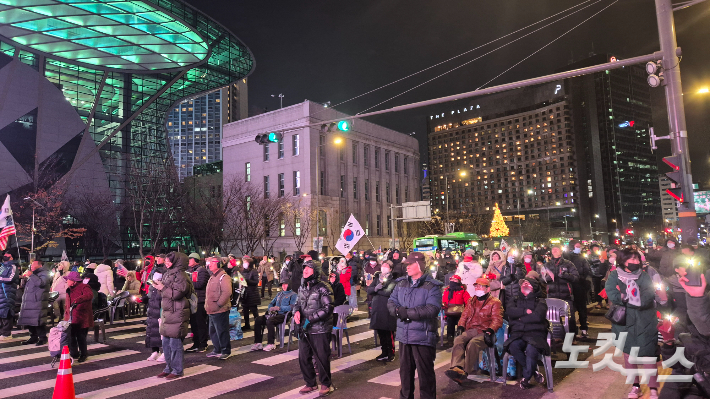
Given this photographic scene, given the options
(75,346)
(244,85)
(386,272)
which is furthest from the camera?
(244,85)

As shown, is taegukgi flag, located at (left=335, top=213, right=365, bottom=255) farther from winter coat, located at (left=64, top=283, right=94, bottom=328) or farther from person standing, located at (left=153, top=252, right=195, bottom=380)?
person standing, located at (left=153, top=252, right=195, bottom=380)

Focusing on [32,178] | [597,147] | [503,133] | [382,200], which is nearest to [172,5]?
[32,178]

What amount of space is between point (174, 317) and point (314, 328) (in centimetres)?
267

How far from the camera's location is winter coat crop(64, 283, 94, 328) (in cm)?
934

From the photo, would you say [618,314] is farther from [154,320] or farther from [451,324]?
[154,320]

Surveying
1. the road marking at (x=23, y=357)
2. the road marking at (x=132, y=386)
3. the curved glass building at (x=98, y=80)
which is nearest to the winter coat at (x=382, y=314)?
the road marking at (x=132, y=386)

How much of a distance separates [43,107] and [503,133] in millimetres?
141270

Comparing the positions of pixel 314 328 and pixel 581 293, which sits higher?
pixel 314 328

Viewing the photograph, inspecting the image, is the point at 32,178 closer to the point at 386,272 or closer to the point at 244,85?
the point at 386,272

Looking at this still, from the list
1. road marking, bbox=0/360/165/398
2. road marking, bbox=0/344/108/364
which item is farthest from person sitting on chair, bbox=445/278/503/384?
road marking, bbox=0/344/108/364

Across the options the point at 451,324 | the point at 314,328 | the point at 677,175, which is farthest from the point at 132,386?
the point at 677,175

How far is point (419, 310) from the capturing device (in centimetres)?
577

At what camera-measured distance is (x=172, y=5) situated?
4566 cm

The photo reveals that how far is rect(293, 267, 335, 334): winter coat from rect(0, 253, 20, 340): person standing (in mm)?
9009
